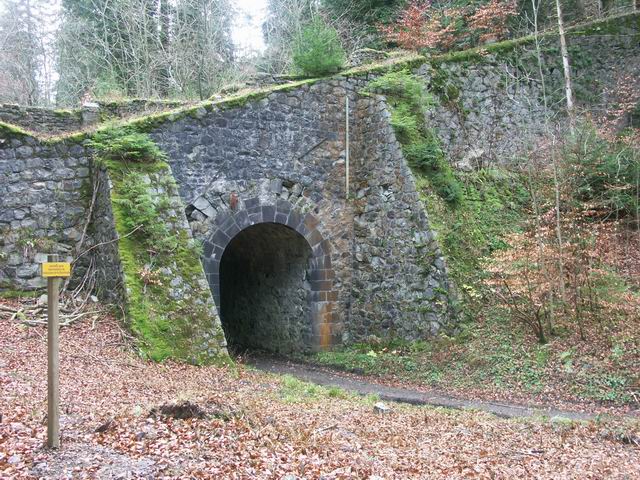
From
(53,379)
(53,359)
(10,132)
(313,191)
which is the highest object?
(10,132)

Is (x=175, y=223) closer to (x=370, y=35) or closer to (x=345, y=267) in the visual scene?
(x=345, y=267)

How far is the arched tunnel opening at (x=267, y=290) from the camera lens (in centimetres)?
1370

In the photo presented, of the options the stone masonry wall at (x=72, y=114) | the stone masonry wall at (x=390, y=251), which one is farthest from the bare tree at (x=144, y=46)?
the stone masonry wall at (x=390, y=251)

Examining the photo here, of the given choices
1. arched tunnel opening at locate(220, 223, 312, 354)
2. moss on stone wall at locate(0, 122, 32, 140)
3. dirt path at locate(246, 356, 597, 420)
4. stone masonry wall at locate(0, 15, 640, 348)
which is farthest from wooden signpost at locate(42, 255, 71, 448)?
arched tunnel opening at locate(220, 223, 312, 354)

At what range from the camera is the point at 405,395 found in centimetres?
935

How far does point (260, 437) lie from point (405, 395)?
4.58 meters

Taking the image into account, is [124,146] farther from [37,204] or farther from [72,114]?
[72,114]

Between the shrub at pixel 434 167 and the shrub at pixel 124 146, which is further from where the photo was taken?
the shrub at pixel 434 167

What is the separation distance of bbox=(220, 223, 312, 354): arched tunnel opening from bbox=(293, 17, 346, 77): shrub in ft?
12.4

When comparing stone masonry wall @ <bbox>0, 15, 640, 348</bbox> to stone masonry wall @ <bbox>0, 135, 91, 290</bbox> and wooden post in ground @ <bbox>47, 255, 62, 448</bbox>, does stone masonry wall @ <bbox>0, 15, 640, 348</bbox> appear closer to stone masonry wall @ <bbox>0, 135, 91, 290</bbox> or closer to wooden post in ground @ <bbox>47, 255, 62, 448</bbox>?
stone masonry wall @ <bbox>0, 135, 91, 290</bbox>

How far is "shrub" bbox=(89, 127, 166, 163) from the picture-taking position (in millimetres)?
10680

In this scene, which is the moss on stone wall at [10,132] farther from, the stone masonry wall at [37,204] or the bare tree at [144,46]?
the bare tree at [144,46]

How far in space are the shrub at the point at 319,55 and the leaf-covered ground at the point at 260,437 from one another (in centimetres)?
818

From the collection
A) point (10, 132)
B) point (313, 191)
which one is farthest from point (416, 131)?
point (10, 132)
